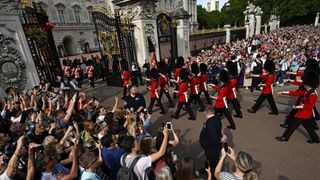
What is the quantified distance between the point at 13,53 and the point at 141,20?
5.81 metres

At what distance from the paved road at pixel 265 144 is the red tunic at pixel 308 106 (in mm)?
750

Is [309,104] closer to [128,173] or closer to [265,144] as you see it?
[265,144]

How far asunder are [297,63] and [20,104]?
1124 cm

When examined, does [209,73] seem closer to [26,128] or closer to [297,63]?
[297,63]

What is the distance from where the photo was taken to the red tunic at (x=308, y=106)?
14.9ft

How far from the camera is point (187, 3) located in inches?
2333

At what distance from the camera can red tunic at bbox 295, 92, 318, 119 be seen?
4.53m

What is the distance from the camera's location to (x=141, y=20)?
424 inches

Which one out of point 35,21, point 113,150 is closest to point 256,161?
point 113,150

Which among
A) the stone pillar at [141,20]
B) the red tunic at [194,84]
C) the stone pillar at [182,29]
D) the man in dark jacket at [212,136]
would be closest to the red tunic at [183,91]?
the red tunic at [194,84]

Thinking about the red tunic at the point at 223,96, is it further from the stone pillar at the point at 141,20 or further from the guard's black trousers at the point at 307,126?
the stone pillar at the point at 141,20

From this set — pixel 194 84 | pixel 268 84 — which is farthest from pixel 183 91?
pixel 268 84

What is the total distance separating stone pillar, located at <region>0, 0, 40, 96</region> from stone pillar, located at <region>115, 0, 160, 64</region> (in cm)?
499

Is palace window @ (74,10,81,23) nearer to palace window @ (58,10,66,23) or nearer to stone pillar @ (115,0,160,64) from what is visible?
palace window @ (58,10,66,23)
